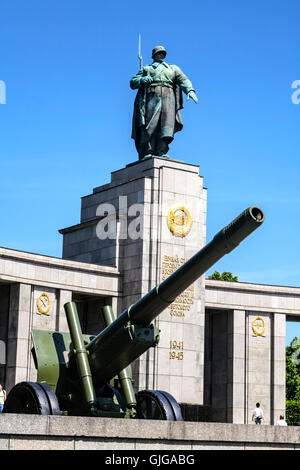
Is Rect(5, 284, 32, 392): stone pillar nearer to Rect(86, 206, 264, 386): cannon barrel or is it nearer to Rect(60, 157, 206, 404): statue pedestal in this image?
Rect(60, 157, 206, 404): statue pedestal

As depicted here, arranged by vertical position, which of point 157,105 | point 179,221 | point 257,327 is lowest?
point 257,327

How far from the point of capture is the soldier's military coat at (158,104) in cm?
4053

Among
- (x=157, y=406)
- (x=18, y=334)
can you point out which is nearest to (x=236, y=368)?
(x=18, y=334)

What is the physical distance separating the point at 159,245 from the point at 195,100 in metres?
6.71

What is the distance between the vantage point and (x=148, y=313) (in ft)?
64.7

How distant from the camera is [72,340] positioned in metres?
21.3

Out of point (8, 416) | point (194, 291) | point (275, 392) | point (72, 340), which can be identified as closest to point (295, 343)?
point (275, 392)

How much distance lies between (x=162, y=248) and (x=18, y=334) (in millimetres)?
6838

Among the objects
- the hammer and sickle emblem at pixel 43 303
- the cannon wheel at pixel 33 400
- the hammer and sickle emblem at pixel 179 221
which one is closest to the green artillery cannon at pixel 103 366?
the cannon wheel at pixel 33 400

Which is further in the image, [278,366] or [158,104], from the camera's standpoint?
[278,366]

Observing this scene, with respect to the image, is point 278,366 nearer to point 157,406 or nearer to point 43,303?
point 43,303

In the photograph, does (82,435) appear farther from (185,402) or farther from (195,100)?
(195,100)

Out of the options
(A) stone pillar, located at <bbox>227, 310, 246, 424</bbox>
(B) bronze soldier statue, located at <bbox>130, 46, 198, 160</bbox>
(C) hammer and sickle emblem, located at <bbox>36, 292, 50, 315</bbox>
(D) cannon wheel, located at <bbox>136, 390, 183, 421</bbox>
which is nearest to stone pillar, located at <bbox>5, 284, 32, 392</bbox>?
(C) hammer and sickle emblem, located at <bbox>36, 292, 50, 315</bbox>

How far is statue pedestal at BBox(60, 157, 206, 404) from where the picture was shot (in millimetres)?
38062
